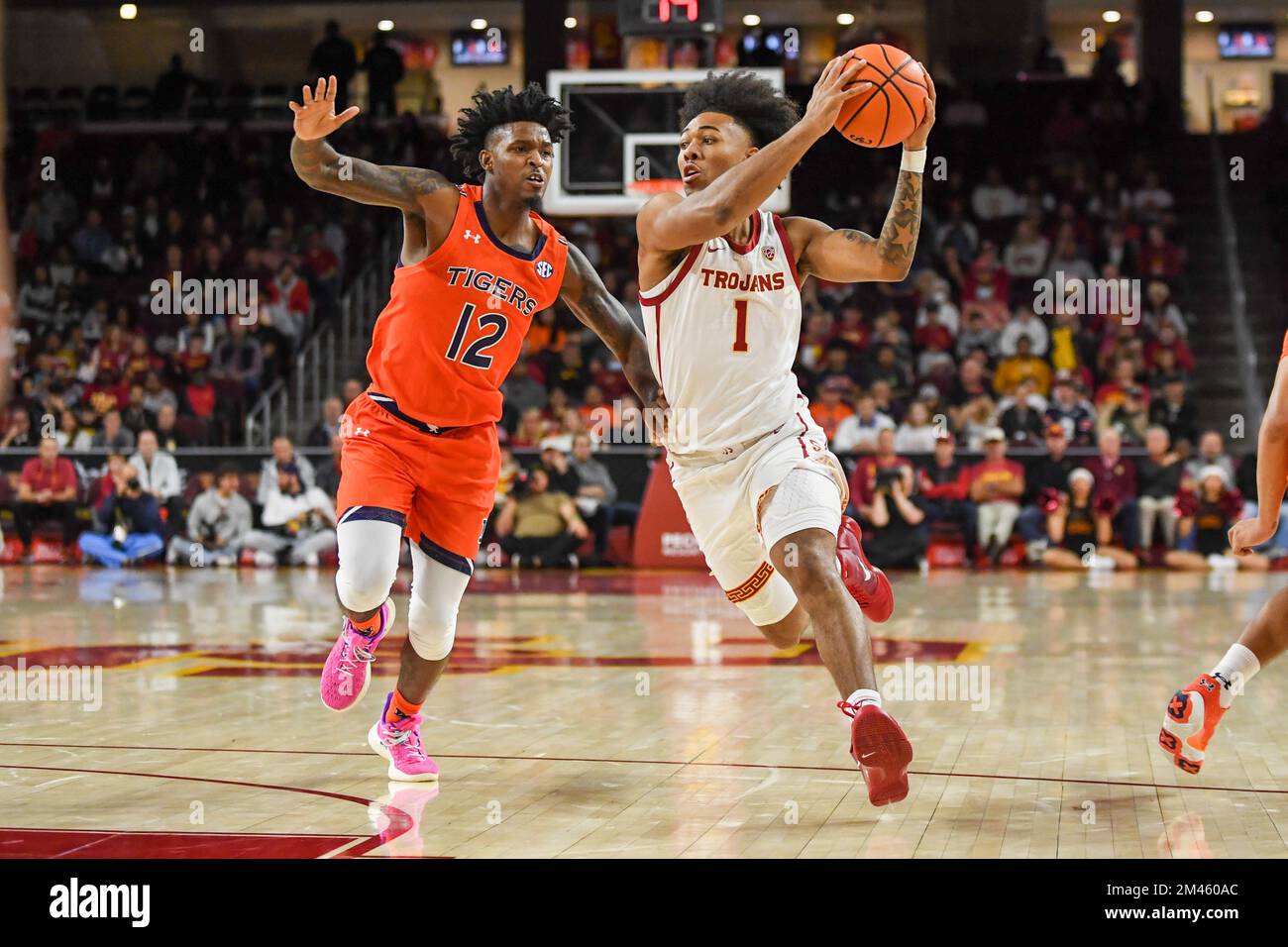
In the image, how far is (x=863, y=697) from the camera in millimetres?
4508

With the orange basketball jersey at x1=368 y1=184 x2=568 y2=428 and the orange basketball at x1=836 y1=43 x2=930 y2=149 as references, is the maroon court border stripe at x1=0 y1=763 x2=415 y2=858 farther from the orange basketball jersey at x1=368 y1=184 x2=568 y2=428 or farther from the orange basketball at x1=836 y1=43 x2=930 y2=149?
the orange basketball at x1=836 y1=43 x2=930 y2=149

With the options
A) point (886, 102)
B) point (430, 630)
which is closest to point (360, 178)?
point (430, 630)

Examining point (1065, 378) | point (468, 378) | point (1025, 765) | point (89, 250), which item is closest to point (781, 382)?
point (468, 378)

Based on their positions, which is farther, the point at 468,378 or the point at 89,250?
the point at 89,250

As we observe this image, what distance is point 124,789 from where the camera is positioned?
5.20 m

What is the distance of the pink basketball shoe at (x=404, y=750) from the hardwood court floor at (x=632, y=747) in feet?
0.21

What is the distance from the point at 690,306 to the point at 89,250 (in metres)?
18.7

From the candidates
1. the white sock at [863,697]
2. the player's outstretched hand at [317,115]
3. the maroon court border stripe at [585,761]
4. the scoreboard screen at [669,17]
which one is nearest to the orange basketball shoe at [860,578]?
Result: the maroon court border stripe at [585,761]

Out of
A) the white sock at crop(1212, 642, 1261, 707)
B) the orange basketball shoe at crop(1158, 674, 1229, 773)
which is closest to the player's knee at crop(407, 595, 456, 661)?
the orange basketball shoe at crop(1158, 674, 1229, 773)

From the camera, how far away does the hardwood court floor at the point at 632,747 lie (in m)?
4.55

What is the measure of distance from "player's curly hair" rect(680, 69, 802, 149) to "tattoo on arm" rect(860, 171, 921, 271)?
490mm

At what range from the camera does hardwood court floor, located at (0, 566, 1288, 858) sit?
4555 millimetres

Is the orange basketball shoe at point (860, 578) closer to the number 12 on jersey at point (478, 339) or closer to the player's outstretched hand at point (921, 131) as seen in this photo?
the player's outstretched hand at point (921, 131)
